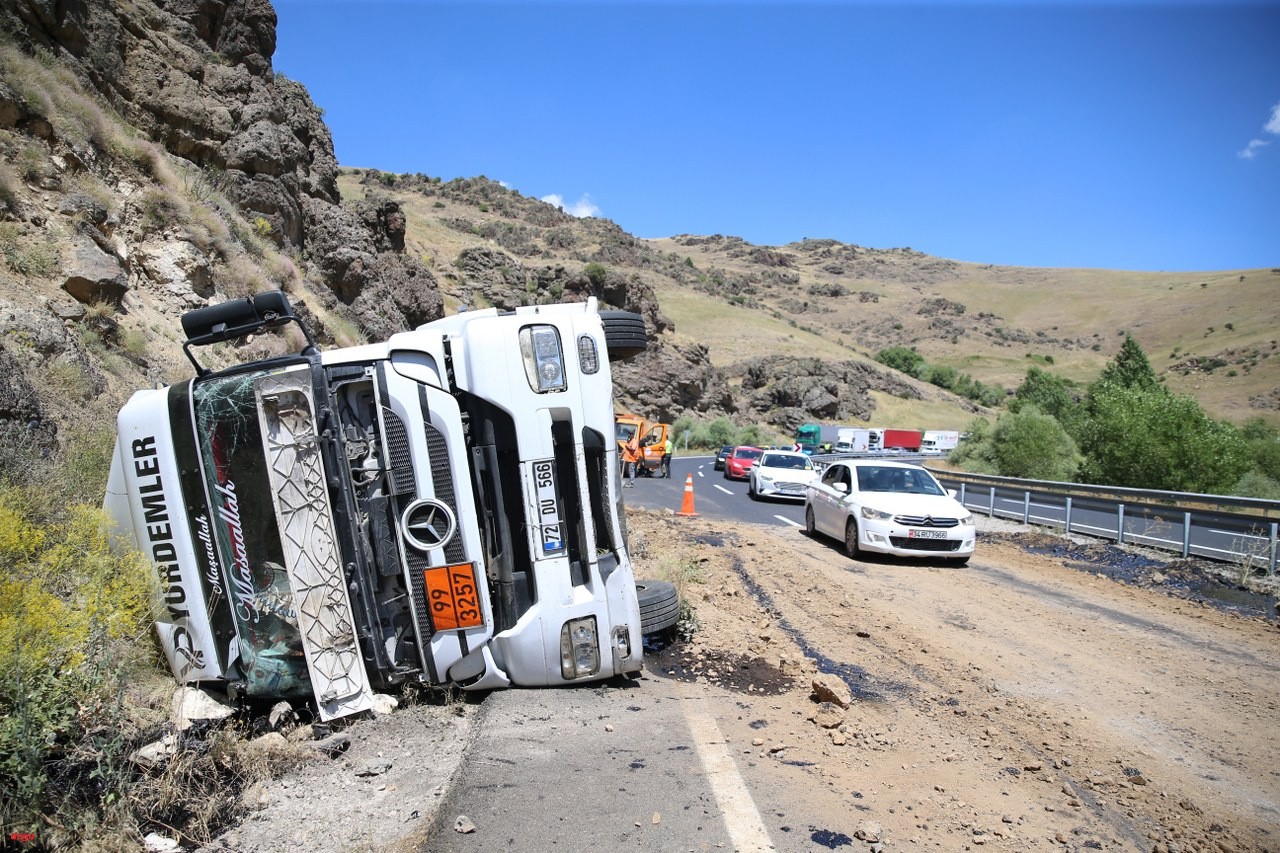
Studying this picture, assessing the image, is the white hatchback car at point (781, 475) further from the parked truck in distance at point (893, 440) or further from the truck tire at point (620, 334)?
the parked truck in distance at point (893, 440)

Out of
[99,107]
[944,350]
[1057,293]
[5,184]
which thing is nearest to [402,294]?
[99,107]

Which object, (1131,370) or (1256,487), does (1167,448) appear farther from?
(1131,370)

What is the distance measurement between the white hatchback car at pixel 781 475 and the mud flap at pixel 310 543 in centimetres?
1886

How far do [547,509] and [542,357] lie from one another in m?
0.85

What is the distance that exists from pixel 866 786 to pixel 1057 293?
17778 centimetres

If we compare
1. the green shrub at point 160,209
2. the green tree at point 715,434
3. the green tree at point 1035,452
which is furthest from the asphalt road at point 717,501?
the green tree at point 715,434

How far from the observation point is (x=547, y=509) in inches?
177

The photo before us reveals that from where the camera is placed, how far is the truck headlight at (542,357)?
4504 mm

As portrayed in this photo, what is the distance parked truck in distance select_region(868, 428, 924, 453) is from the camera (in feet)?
213

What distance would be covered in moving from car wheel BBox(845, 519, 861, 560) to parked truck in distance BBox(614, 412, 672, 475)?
18.3 meters

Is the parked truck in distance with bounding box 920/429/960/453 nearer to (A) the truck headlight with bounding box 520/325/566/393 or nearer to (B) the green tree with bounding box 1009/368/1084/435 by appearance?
(B) the green tree with bounding box 1009/368/1084/435

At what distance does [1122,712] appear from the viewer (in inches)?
224

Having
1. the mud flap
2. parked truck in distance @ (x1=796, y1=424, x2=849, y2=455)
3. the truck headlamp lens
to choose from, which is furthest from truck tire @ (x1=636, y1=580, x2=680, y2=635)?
parked truck in distance @ (x1=796, y1=424, x2=849, y2=455)

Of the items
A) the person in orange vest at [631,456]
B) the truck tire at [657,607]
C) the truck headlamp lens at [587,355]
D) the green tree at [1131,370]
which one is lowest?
the green tree at [1131,370]
